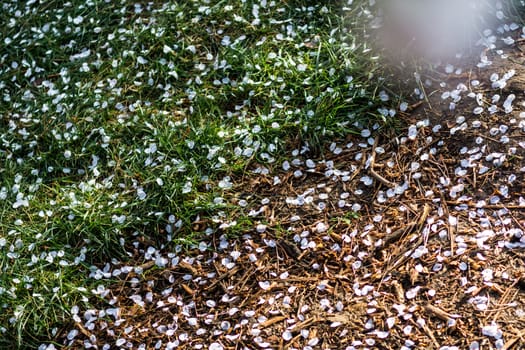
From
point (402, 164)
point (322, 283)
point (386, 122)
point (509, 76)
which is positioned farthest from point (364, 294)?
point (509, 76)

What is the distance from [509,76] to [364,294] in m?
1.64

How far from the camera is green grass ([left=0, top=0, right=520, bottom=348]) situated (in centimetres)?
381

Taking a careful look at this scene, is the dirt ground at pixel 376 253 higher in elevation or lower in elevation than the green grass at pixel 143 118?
lower

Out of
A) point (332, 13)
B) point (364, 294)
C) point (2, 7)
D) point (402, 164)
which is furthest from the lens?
point (2, 7)

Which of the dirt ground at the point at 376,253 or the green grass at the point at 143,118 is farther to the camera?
the green grass at the point at 143,118

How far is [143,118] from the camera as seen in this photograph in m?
4.35

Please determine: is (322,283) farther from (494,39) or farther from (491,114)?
(494,39)

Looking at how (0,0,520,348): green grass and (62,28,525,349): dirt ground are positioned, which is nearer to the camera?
(62,28,525,349): dirt ground

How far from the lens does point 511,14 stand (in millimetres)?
4344

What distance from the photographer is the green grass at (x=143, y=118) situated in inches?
150

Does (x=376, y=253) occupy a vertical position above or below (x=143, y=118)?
below

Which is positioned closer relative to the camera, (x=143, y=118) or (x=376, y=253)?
(x=376, y=253)

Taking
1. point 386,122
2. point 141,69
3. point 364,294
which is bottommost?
point 364,294

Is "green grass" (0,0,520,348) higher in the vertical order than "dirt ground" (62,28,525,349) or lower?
higher
